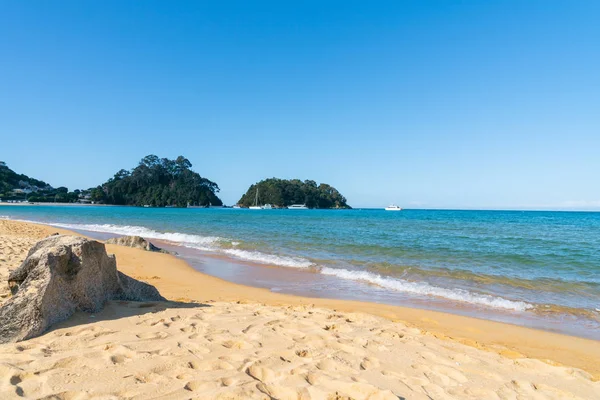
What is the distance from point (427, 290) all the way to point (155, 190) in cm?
13745

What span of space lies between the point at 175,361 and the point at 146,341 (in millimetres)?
652

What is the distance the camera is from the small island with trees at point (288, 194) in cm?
14062

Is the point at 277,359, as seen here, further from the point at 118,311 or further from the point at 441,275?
the point at 441,275

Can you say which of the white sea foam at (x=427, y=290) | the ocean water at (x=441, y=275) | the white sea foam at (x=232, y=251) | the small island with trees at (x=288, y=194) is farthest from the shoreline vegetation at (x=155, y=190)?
the white sea foam at (x=427, y=290)

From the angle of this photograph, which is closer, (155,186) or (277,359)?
(277,359)

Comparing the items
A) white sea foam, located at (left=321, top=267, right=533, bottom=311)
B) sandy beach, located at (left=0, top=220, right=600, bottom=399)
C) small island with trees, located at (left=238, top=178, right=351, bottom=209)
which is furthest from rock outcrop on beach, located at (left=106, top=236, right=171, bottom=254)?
small island with trees, located at (left=238, top=178, right=351, bottom=209)

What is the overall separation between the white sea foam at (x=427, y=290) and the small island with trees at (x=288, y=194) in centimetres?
12789

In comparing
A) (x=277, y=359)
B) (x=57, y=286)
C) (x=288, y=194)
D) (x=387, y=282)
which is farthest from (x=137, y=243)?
(x=288, y=194)

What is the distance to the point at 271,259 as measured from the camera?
14.7m

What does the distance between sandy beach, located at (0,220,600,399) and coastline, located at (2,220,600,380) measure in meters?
0.05

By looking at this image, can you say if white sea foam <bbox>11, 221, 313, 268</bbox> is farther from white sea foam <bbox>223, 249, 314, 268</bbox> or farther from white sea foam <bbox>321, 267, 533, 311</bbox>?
white sea foam <bbox>321, 267, 533, 311</bbox>

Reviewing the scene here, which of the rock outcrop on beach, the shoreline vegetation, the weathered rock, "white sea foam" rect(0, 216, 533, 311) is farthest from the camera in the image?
the shoreline vegetation

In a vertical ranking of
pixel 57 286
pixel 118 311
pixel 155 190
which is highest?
pixel 155 190

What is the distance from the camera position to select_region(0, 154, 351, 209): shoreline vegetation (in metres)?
134
